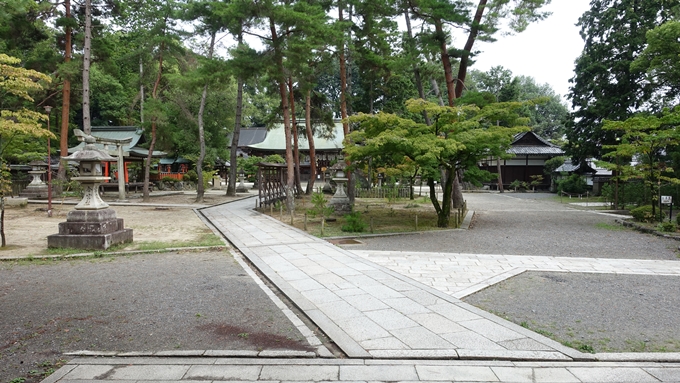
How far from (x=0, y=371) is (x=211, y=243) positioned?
5823 mm

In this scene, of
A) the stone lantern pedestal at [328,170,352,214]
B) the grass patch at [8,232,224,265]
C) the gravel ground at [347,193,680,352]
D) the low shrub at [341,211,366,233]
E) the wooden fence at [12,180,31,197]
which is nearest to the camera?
the gravel ground at [347,193,680,352]

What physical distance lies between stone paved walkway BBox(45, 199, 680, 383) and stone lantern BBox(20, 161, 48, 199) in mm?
19401

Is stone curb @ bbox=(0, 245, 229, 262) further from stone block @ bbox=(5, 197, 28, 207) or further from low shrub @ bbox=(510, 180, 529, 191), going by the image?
low shrub @ bbox=(510, 180, 529, 191)

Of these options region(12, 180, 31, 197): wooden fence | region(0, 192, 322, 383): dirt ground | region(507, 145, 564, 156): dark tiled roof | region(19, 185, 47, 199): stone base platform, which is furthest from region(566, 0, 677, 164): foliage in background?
region(12, 180, 31, 197): wooden fence

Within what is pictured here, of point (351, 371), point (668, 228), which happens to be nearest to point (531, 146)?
point (668, 228)

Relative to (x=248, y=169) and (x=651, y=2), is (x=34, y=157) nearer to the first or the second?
(x=248, y=169)

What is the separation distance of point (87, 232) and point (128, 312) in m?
4.87

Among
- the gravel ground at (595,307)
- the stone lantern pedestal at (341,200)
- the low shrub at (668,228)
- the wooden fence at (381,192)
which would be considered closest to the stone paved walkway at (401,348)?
the gravel ground at (595,307)

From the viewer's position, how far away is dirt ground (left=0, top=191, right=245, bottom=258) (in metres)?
8.64

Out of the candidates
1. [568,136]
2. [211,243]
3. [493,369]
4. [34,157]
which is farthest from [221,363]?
[568,136]

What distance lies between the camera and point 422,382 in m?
2.94

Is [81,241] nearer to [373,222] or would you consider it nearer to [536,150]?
[373,222]

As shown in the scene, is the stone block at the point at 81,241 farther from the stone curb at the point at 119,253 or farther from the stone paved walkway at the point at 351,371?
the stone paved walkway at the point at 351,371

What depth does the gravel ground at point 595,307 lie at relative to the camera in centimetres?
371
